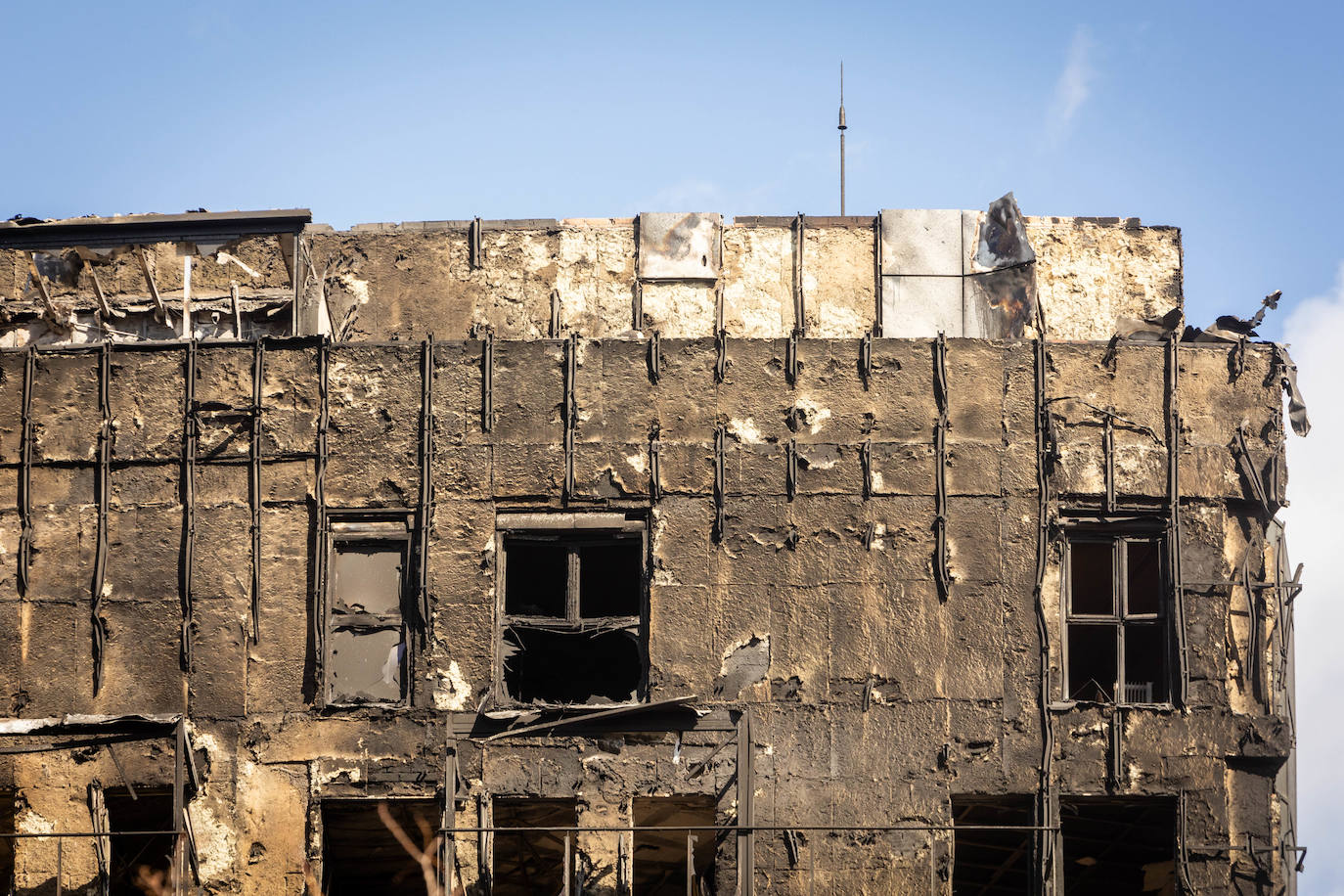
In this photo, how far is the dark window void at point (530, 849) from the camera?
1667cm

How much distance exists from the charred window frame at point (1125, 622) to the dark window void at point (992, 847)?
1208 millimetres

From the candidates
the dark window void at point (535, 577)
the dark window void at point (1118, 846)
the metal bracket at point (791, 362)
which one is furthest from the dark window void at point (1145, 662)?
the dark window void at point (535, 577)

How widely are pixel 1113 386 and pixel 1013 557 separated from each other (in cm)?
186

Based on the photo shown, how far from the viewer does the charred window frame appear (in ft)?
54.4

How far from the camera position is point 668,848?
17.9 metres

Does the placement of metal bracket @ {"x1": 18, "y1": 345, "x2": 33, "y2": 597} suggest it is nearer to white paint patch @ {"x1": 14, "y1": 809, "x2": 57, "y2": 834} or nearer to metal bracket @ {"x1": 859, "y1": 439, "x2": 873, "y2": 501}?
white paint patch @ {"x1": 14, "y1": 809, "x2": 57, "y2": 834}

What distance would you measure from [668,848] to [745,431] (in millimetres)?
4285

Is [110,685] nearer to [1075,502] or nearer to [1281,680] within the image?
[1075,502]

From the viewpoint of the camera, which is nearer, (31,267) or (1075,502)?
(1075,502)

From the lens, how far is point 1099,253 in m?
18.0

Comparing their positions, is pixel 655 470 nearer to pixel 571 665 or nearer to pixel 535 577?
pixel 535 577

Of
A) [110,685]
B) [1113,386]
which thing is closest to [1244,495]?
[1113,386]

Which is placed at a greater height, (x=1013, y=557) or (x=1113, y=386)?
(x=1113, y=386)

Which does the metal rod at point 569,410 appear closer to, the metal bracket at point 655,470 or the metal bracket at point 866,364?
the metal bracket at point 655,470
